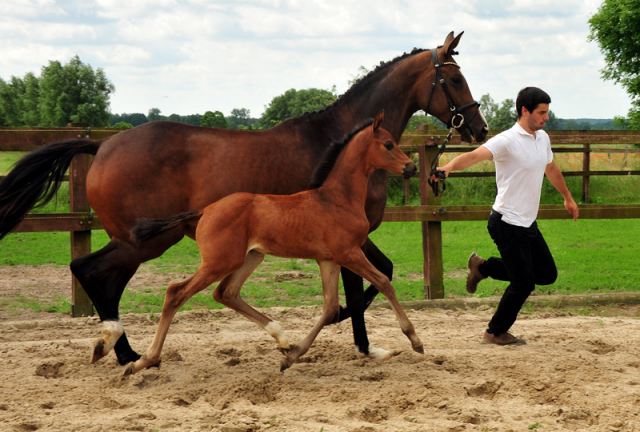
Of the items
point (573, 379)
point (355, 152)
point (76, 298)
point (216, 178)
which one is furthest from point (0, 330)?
point (573, 379)

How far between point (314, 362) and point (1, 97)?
237ft

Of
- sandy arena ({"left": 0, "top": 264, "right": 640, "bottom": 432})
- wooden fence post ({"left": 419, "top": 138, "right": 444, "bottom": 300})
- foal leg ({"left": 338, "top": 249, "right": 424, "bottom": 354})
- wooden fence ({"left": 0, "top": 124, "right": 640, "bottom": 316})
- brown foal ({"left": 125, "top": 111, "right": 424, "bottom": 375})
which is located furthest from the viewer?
wooden fence post ({"left": 419, "top": 138, "right": 444, "bottom": 300})

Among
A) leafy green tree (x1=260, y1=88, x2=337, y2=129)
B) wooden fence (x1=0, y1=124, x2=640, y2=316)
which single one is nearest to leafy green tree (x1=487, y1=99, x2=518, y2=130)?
leafy green tree (x1=260, y1=88, x2=337, y2=129)

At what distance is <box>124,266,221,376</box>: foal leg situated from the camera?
11.4 feet

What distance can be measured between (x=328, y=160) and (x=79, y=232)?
2.78 meters

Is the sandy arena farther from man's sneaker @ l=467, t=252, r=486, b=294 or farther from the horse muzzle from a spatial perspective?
the horse muzzle

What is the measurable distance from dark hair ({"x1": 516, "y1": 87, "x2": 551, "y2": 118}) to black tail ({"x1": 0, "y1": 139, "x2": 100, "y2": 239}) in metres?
3.00

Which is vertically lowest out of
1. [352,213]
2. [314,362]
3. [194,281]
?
[314,362]

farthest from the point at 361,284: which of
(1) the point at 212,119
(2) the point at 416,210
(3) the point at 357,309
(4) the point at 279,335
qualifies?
(1) the point at 212,119

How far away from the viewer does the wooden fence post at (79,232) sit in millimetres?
5371

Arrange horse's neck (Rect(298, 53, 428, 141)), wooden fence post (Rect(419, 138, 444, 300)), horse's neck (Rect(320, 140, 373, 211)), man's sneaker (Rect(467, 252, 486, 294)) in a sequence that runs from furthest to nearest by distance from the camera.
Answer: wooden fence post (Rect(419, 138, 444, 300)) < man's sneaker (Rect(467, 252, 486, 294)) < horse's neck (Rect(298, 53, 428, 141)) < horse's neck (Rect(320, 140, 373, 211))

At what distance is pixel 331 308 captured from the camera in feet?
12.5

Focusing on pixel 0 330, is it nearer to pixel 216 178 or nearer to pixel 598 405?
pixel 216 178

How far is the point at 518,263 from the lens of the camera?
4.25 m
